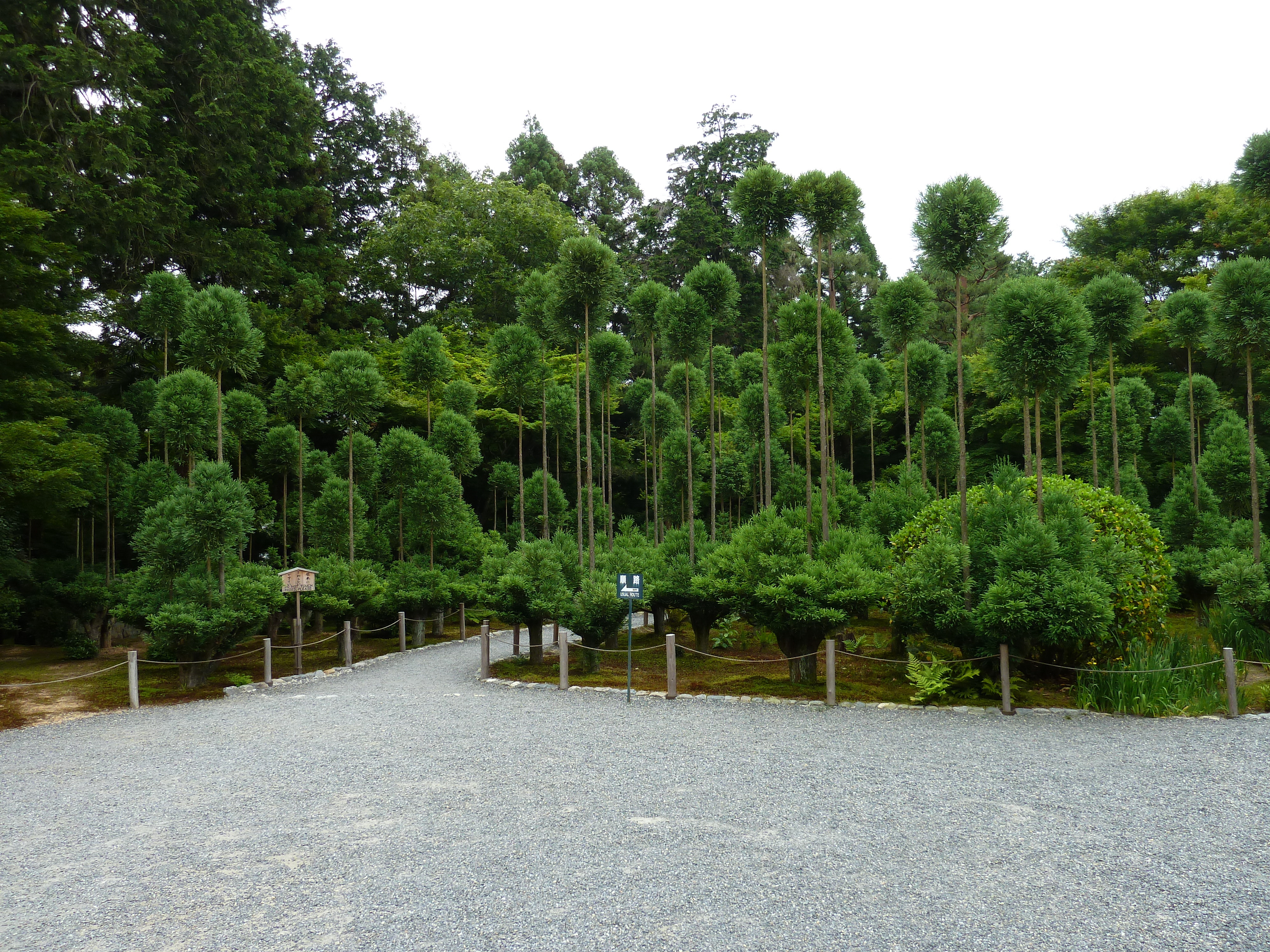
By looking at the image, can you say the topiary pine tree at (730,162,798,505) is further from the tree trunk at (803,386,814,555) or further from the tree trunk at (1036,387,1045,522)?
the tree trunk at (1036,387,1045,522)

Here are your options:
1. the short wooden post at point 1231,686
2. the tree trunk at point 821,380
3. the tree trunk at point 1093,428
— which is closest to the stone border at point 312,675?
the tree trunk at point 821,380

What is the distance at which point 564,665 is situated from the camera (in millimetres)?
11609

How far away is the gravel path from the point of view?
401 centimetres

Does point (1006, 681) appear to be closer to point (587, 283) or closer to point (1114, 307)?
point (1114, 307)

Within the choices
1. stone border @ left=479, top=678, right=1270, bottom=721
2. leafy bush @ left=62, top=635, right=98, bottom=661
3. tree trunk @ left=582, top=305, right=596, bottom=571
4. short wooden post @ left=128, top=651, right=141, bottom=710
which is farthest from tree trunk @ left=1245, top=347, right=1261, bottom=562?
leafy bush @ left=62, top=635, right=98, bottom=661

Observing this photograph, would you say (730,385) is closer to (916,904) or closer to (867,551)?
(867,551)

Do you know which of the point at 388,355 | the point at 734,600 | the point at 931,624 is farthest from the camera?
the point at 388,355

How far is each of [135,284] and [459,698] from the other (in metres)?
16.2

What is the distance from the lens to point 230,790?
6781 millimetres

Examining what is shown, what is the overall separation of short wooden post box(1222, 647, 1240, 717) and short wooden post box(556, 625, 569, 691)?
28.9ft

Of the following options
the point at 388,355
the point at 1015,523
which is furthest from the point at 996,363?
the point at 388,355

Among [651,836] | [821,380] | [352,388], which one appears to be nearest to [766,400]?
[821,380]

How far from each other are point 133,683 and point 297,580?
3.00m

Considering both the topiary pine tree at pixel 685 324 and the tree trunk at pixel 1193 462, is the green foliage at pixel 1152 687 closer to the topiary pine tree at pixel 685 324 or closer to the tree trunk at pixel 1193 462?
the tree trunk at pixel 1193 462
